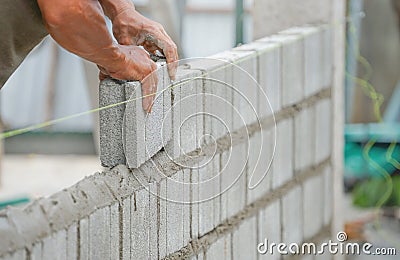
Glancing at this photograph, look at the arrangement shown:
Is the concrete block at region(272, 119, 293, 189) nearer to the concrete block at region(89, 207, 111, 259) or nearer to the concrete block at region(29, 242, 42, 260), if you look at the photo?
the concrete block at region(89, 207, 111, 259)

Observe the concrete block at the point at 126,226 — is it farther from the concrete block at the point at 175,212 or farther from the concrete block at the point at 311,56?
the concrete block at the point at 311,56

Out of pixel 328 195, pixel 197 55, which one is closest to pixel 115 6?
pixel 328 195

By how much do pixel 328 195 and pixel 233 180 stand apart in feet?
3.06

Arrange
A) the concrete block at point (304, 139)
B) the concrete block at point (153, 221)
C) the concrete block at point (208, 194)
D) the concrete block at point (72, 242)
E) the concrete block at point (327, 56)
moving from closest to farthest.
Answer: the concrete block at point (72, 242), the concrete block at point (153, 221), the concrete block at point (208, 194), the concrete block at point (304, 139), the concrete block at point (327, 56)

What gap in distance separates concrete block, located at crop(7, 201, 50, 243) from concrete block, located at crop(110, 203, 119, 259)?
0.24m

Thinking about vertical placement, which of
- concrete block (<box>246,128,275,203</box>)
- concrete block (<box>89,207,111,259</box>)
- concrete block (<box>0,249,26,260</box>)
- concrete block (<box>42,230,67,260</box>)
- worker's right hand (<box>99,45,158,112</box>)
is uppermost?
worker's right hand (<box>99,45,158,112</box>)

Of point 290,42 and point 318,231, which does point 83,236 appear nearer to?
point 290,42

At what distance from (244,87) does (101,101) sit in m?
0.72

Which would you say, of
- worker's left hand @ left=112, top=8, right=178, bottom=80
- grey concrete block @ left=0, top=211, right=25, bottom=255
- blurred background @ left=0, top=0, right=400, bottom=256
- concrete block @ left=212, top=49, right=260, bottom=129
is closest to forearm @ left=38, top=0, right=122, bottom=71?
worker's left hand @ left=112, top=8, right=178, bottom=80

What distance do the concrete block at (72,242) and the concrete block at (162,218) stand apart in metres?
0.36

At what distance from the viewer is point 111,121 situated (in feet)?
6.33

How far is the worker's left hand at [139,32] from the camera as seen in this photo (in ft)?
6.65

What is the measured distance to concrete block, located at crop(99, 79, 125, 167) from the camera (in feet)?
6.30

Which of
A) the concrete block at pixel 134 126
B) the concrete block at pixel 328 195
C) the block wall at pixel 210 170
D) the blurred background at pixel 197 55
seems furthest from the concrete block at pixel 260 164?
the blurred background at pixel 197 55
